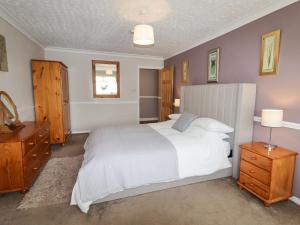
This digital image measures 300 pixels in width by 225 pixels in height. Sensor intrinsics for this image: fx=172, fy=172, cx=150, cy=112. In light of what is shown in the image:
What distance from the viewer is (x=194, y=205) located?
2.03 m

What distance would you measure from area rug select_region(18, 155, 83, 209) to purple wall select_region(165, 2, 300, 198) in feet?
9.34

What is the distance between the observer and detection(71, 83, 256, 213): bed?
1963 millimetres

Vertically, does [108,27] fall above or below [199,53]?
above

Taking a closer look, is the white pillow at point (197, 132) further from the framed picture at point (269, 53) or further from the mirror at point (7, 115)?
the mirror at point (7, 115)

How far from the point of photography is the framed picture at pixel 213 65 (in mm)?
3361

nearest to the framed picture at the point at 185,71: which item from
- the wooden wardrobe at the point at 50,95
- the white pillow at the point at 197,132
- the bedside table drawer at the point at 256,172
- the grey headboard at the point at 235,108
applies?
the grey headboard at the point at 235,108

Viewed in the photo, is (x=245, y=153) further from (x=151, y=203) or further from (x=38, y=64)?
(x=38, y=64)

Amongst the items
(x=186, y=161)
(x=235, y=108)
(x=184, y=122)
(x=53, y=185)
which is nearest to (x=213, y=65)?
(x=235, y=108)

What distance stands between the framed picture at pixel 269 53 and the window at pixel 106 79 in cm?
393

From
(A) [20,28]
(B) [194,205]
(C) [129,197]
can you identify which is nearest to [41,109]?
(A) [20,28]

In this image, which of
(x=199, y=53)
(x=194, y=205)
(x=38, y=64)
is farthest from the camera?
(x=199, y=53)

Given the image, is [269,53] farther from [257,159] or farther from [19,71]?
[19,71]

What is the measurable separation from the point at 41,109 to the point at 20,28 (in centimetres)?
161

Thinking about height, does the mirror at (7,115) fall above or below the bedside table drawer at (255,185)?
above
